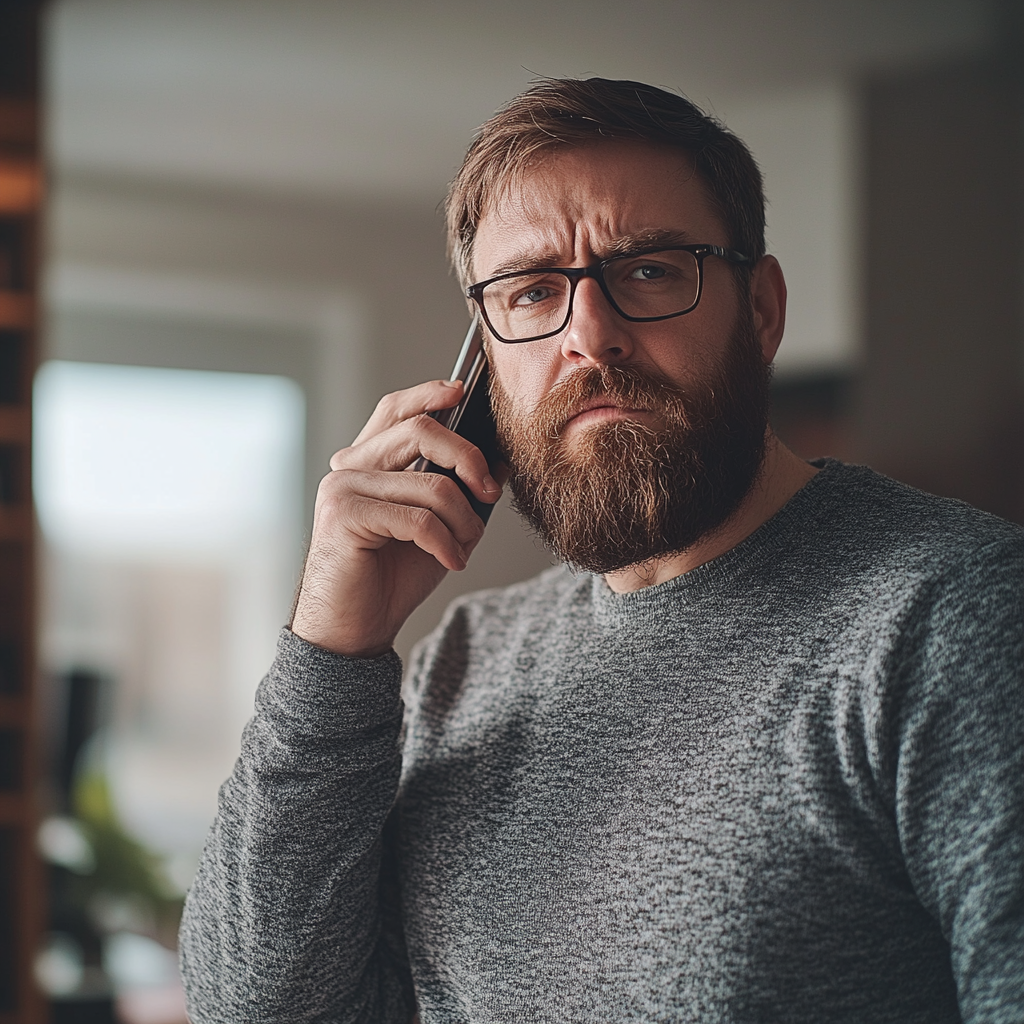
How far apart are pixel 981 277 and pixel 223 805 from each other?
3.07m

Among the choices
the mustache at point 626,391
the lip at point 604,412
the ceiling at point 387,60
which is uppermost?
the ceiling at point 387,60

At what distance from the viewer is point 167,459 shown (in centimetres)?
389

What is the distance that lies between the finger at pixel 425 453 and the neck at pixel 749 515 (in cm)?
13

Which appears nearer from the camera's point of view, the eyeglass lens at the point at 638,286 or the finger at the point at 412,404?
the eyeglass lens at the point at 638,286

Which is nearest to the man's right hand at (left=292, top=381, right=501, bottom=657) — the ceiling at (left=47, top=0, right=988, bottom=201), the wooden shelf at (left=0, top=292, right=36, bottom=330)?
the wooden shelf at (left=0, top=292, right=36, bottom=330)

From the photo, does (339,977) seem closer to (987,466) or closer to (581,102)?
(581,102)

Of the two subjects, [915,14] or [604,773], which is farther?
[915,14]

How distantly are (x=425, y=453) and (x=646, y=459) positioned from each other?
195 mm

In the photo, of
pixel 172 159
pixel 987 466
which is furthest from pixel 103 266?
pixel 987 466

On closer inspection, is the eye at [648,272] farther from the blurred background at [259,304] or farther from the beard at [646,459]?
the blurred background at [259,304]

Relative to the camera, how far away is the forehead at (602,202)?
0.87 metres

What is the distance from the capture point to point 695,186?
89 centimetres

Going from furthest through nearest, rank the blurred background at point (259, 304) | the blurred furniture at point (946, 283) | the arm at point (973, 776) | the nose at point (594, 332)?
the blurred furniture at point (946, 283) → the blurred background at point (259, 304) → the nose at point (594, 332) → the arm at point (973, 776)

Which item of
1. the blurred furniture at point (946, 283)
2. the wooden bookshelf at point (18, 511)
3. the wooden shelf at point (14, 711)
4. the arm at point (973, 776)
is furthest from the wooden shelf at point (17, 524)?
the arm at point (973, 776)
